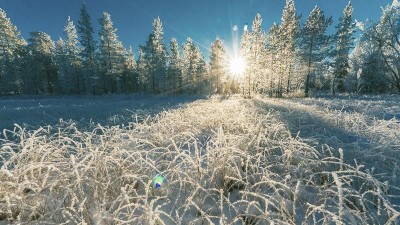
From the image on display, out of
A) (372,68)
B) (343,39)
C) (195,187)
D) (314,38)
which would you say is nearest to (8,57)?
(314,38)

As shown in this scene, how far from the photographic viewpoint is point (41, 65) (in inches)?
1708

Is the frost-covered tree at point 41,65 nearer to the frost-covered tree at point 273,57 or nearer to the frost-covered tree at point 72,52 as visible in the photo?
the frost-covered tree at point 72,52

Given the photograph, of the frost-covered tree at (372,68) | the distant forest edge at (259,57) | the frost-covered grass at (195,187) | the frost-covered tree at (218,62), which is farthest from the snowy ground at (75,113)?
the frost-covered tree at (218,62)

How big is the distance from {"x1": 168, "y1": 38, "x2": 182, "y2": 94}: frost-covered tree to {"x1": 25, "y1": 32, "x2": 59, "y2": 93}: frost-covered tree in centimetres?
2213

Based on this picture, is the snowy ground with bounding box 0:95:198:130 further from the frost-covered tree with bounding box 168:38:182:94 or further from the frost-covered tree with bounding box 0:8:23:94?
the frost-covered tree with bounding box 168:38:182:94

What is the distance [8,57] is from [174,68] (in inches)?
1091

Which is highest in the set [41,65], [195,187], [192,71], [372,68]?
[41,65]

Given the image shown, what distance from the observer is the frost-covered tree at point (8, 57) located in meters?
36.9

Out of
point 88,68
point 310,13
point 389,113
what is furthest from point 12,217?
point 88,68

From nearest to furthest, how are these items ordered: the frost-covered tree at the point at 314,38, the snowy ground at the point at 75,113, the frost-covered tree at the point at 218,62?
the snowy ground at the point at 75,113 < the frost-covered tree at the point at 314,38 < the frost-covered tree at the point at 218,62

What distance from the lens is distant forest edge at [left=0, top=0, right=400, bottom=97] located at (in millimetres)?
31203

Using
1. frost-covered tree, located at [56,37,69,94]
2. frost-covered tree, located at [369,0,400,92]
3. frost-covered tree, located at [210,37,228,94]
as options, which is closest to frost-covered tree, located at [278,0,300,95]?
frost-covered tree, located at [369,0,400,92]

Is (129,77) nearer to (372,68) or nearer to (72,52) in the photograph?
(72,52)

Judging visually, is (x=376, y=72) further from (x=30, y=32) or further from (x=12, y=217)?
(x=30, y=32)
